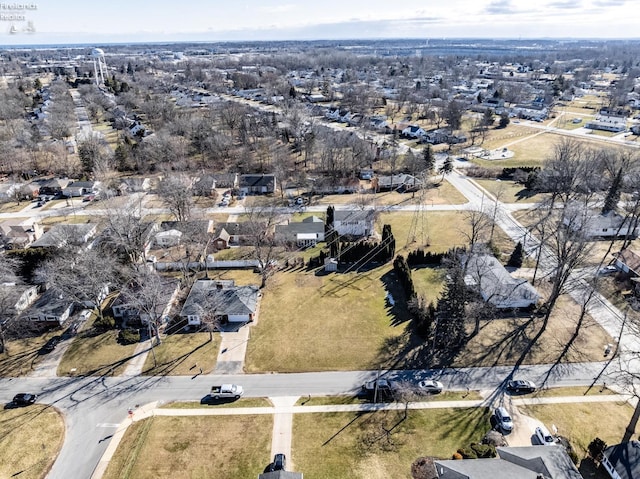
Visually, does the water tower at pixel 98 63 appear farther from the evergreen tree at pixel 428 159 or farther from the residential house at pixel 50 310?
the residential house at pixel 50 310

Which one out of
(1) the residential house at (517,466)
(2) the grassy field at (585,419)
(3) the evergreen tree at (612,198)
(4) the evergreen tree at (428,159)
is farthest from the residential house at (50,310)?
(3) the evergreen tree at (612,198)

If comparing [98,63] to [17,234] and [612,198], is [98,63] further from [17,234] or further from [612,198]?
[612,198]

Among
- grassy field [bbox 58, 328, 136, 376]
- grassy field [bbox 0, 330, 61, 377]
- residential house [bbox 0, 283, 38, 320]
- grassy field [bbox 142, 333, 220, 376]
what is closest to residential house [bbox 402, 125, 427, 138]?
grassy field [bbox 142, 333, 220, 376]

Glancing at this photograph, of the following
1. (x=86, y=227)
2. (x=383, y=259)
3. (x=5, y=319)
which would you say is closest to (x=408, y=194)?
(x=383, y=259)

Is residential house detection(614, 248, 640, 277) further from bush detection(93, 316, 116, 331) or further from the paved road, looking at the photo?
bush detection(93, 316, 116, 331)

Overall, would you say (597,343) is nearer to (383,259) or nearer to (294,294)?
(383,259)

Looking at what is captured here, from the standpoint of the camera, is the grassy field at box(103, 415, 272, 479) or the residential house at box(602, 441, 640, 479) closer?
the residential house at box(602, 441, 640, 479)
